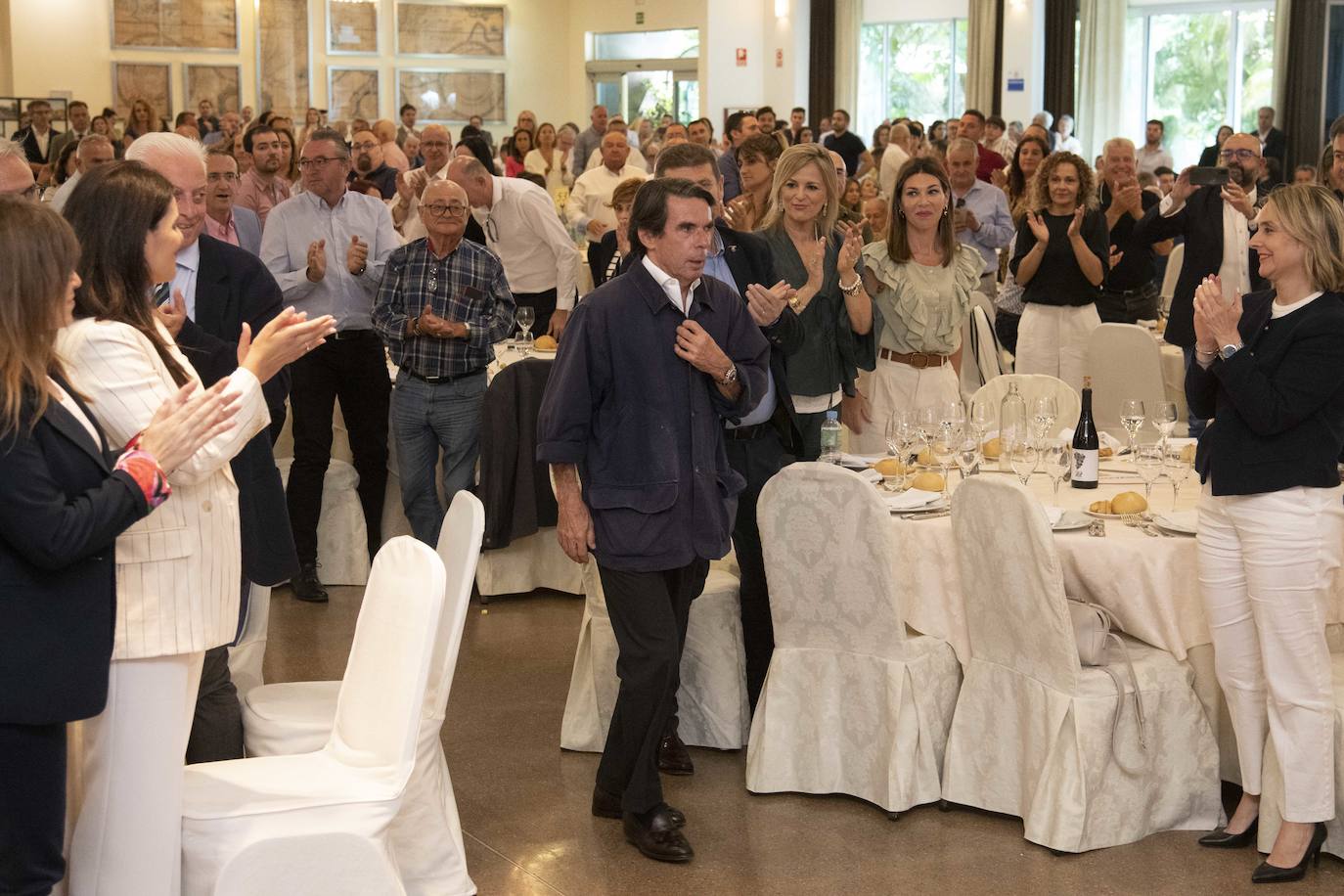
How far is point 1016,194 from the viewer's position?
1000 centimetres

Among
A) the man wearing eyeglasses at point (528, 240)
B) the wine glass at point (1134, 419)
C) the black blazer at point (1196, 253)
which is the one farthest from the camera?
the man wearing eyeglasses at point (528, 240)

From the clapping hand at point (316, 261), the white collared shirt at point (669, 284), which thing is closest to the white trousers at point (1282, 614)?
the white collared shirt at point (669, 284)

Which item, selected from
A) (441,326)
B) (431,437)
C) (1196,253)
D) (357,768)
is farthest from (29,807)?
(1196,253)

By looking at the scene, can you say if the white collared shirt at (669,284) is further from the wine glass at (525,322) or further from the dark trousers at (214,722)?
the wine glass at (525,322)

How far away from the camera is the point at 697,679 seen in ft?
15.0

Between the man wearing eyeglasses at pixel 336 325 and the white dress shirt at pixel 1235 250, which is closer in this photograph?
the man wearing eyeglasses at pixel 336 325

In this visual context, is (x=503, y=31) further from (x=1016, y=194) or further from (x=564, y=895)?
(x=564, y=895)

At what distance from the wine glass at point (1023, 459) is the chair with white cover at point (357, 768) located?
225 centimetres

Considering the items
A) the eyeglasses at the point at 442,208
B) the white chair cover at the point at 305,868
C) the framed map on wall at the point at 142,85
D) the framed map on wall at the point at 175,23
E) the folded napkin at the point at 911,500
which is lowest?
the white chair cover at the point at 305,868

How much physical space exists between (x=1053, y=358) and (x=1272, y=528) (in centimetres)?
397

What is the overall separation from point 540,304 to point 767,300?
11.7ft

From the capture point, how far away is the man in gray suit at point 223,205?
6.09 meters

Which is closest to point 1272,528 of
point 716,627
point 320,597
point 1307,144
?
point 716,627

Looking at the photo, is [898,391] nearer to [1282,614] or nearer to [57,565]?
[1282,614]
